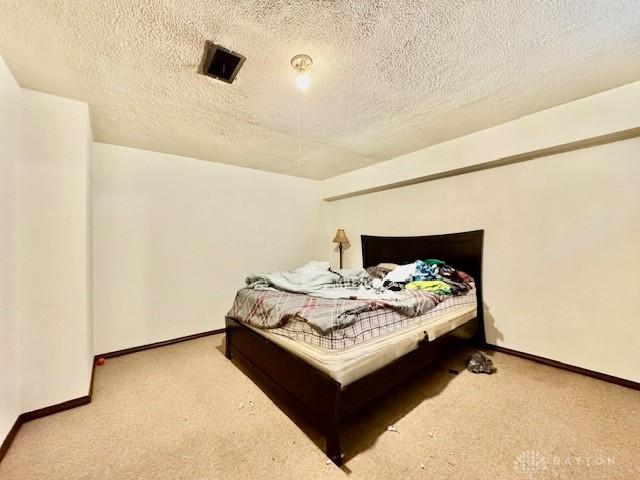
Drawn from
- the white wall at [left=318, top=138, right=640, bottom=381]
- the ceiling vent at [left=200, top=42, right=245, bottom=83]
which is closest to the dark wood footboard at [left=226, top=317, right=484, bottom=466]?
the white wall at [left=318, top=138, right=640, bottom=381]

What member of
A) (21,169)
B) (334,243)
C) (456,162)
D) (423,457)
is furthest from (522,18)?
(334,243)

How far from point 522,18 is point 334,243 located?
3668 millimetres

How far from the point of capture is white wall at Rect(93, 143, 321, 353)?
2832 mm

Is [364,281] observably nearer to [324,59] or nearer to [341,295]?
[341,295]

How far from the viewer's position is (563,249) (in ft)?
7.88

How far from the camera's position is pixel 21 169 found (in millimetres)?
1808

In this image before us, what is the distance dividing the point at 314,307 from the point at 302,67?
1597 millimetres

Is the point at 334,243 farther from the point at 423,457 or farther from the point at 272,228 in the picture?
the point at 423,457

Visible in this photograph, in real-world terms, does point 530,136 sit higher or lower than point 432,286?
higher

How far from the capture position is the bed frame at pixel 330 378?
1459 mm
